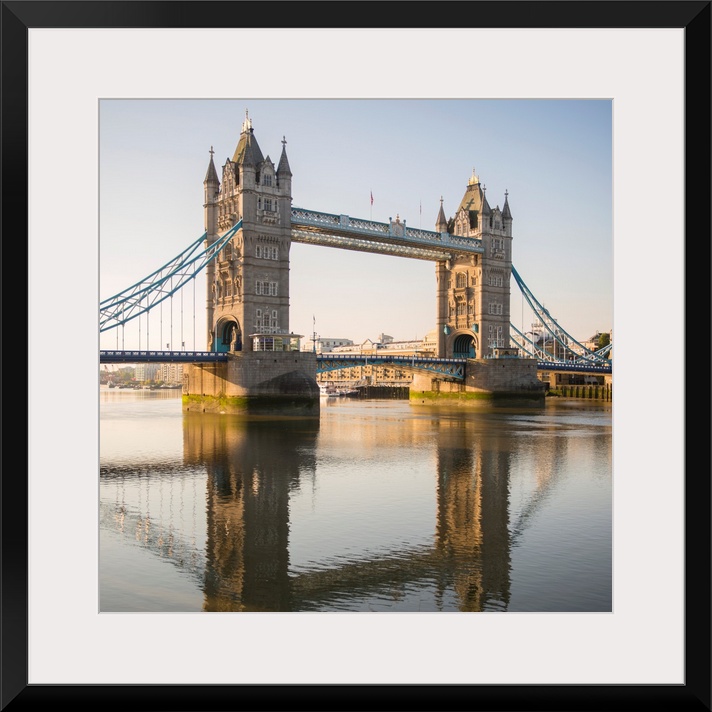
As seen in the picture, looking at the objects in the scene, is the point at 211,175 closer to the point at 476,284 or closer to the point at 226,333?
the point at 226,333

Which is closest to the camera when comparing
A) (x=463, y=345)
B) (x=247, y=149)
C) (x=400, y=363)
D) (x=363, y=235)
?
(x=247, y=149)

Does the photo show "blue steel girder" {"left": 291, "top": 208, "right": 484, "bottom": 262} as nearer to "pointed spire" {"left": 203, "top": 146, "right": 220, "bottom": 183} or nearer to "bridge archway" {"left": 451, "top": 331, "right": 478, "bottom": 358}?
"pointed spire" {"left": 203, "top": 146, "right": 220, "bottom": 183}

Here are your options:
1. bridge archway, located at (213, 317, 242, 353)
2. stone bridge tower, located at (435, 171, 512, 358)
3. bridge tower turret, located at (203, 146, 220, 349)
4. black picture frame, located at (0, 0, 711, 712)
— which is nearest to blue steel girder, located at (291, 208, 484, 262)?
stone bridge tower, located at (435, 171, 512, 358)

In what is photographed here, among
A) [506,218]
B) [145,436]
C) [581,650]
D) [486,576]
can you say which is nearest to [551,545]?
[486,576]
